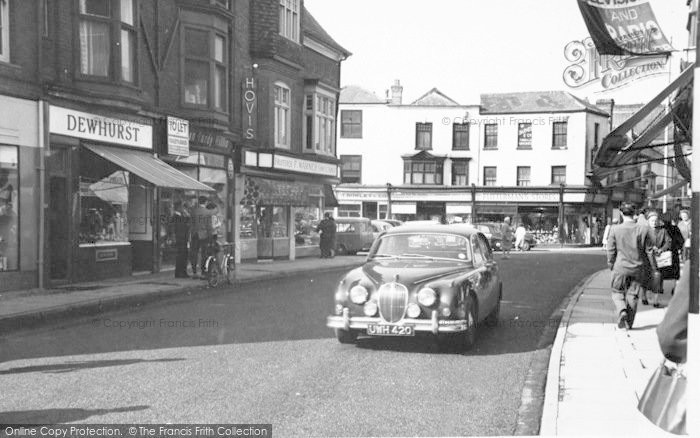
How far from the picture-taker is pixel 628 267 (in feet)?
31.4

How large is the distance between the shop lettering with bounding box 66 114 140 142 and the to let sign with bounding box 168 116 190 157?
1.13 meters

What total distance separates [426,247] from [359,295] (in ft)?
5.41

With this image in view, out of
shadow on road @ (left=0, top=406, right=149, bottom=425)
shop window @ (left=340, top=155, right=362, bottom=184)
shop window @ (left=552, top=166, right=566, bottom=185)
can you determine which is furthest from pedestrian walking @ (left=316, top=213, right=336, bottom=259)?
shop window @ (left=552, top=166, right=566, bottom=185)

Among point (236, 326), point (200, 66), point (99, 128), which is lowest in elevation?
point (236, 326)

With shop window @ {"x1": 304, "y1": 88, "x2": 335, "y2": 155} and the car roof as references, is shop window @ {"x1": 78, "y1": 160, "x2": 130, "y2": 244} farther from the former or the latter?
shop window @ {"x1": 304, "y1": 88, "x2": 335, "y2": 155}

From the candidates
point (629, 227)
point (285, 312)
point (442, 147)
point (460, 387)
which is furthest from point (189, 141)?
point (442, 147)

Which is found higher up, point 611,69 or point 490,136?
point 490,136

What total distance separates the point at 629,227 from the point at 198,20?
13.6 meters

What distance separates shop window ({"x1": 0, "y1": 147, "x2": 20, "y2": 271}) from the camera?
1345cm

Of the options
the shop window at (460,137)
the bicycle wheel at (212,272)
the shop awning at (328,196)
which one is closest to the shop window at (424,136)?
the shop window at (460,137)

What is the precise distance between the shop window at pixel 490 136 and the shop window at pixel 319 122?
21.3 metres

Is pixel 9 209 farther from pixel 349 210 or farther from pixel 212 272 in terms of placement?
pixel 349 210

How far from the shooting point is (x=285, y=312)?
11719mm

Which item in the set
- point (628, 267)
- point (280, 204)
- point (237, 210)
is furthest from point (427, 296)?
point (280, 204)
